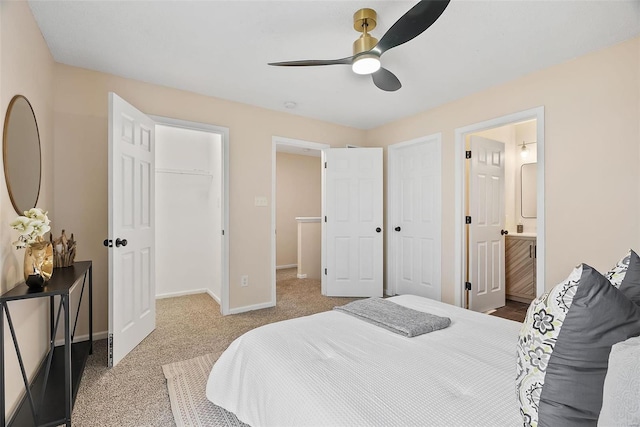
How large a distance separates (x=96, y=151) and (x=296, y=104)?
6.66 ft

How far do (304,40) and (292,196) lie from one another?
14.4 feet

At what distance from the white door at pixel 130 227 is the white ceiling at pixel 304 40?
487mm

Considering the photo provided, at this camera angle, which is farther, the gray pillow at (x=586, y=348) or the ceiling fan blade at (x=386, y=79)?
the ceiling fan blade at (x=386, y=79)

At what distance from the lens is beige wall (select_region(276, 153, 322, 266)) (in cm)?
639

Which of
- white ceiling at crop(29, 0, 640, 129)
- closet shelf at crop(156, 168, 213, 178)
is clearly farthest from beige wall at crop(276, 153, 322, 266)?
white ceiling at crop(29, 0, 640, 129)

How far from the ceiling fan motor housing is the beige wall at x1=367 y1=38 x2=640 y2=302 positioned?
1784 millimetres

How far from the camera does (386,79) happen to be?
7.54 feet

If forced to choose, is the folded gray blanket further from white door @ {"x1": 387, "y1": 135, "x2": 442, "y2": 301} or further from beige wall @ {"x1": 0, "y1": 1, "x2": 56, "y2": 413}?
white door @ {"x1": 387, "y1": 135, "x2": 442, "y2": 301}

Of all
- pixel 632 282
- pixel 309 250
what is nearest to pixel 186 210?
pixel 309 250

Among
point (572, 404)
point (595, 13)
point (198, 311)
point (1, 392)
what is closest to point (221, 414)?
point (1, 392)

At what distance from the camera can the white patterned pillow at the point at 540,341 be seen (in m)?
0.77

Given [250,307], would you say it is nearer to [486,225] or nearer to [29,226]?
[29,226]

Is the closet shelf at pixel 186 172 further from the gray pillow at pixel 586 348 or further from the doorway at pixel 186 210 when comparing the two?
the gray pillow at pixel 586 348

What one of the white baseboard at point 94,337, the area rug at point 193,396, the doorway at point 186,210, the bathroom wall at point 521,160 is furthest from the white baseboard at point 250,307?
the bathroom wall at point 521,160
